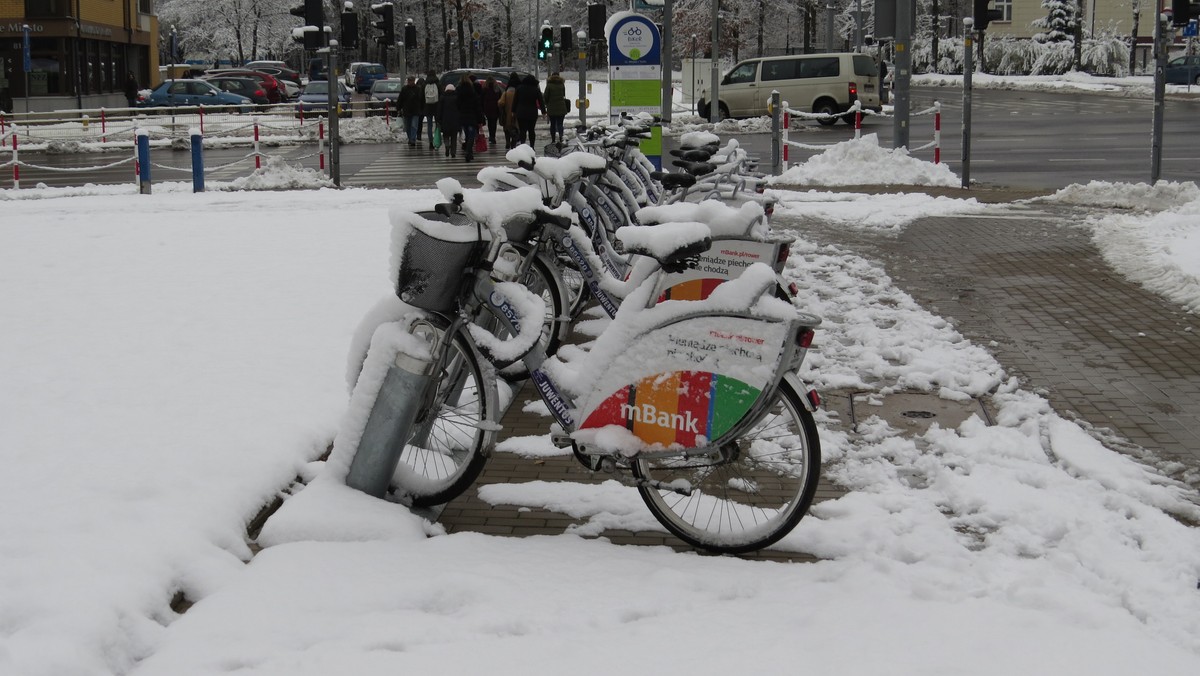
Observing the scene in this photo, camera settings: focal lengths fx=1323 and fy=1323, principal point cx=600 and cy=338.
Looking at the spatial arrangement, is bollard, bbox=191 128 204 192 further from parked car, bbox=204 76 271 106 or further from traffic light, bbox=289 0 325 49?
parked car, bbox=204 76 271 106

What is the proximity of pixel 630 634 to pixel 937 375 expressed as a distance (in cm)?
379

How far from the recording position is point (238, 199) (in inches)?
715

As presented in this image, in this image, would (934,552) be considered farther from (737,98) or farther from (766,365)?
(737,98)

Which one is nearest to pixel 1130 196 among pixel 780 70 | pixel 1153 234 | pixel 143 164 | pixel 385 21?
pixel 1153 234

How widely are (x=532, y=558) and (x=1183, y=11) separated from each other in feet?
Result: 51.7

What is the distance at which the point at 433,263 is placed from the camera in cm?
472

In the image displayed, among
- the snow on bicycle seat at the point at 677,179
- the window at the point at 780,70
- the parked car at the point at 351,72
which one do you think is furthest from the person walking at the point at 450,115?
the parked car at the point at 351,72

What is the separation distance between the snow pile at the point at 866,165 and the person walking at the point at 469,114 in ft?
29.4

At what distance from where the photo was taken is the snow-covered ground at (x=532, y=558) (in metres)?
3.70

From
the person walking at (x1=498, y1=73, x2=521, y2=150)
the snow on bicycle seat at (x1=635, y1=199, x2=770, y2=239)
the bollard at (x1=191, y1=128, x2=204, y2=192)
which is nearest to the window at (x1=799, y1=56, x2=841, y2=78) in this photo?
the person walking at (x1=498, y1=73, x2=521, y2=150)

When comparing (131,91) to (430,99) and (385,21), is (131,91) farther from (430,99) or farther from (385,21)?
(385,21)

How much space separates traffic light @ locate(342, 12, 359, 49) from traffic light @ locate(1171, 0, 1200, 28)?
40.8 feet

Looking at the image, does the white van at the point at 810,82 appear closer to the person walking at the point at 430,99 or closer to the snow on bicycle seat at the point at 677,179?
the person walking at the point at 430,99

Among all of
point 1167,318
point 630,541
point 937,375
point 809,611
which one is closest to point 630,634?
point 809,611
